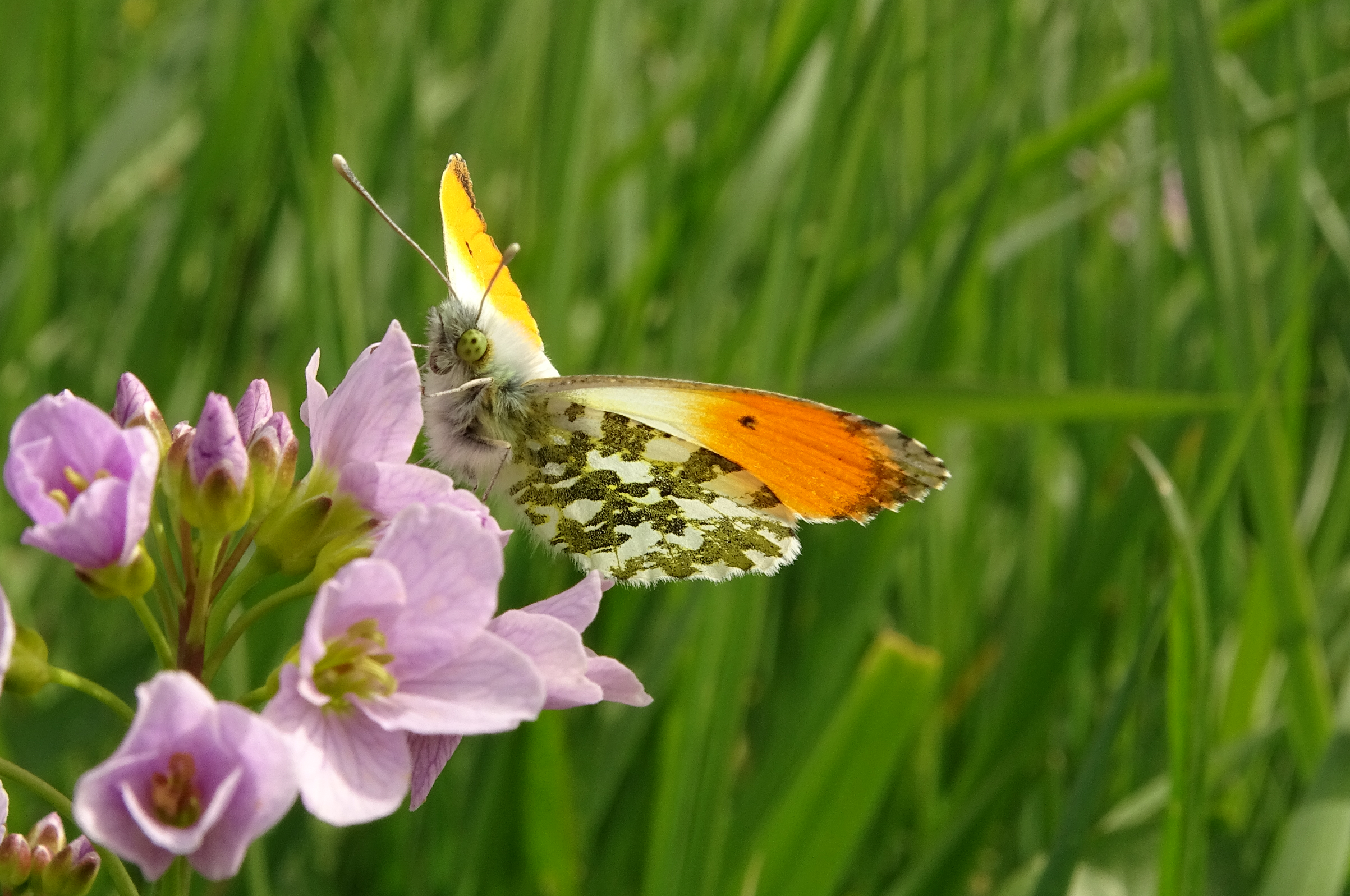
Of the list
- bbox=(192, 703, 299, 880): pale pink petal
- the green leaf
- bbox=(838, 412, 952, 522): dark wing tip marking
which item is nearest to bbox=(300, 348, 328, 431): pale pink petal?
bbox=(192, 703, 299, 880): pale pink petal

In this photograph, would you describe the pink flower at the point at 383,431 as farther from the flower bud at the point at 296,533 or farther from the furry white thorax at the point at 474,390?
the furry white thorax at the point at 474,390

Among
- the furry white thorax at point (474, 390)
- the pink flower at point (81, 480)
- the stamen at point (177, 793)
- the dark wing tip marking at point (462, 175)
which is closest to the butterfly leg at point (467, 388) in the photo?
the furry white thorax at point (474, 390)

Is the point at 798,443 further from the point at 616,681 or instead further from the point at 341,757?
the point at 341,757

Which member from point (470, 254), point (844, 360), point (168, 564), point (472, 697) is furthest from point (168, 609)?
point (844, 360)

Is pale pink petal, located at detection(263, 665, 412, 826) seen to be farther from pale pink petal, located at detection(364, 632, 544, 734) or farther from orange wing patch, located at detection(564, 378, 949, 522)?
orange wing patch, located at detection(564, 378, 949, 522)

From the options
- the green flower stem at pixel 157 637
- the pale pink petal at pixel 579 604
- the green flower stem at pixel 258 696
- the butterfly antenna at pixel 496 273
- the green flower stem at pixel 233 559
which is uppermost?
the butterfly antenna at pixel 496 273

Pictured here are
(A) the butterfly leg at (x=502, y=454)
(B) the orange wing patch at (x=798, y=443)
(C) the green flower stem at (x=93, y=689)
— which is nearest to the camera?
(C) the green flower stem at (x=93, y=689)
